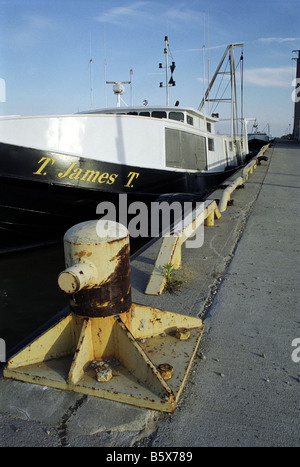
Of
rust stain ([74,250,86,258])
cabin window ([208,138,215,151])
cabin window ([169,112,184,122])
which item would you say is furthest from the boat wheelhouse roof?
rust stain ([74,250,86,258])

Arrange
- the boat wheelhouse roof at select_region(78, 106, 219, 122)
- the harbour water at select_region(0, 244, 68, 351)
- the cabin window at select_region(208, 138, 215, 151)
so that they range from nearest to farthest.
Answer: the harbour water at select_region(0, 244, 68, 351), the boat wheelhouse roof at select_region(78, 106, 219, 122), the cabin window at select_region(208, 138, 215, 151)

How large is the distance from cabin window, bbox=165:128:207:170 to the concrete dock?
5384mm

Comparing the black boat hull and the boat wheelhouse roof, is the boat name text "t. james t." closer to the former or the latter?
the black boat hull

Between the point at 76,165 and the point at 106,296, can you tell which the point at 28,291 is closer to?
the point at 76,165

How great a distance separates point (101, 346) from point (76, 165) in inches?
209

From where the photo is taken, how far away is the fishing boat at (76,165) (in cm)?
655

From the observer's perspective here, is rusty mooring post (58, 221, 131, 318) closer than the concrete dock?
Answer: No

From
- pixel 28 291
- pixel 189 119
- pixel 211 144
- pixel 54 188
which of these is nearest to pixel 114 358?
pixel 28 291

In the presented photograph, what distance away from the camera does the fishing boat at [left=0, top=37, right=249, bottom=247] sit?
655cm

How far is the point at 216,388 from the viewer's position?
2.07 m
